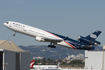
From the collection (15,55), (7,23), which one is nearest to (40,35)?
(7,23)

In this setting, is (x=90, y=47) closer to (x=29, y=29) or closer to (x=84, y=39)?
(x=84, y=39)

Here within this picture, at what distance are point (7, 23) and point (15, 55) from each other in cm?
2531

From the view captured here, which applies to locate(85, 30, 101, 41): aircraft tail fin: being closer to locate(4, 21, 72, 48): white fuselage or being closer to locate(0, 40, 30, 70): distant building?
locate(4, 21, 72, 48): white fuselage

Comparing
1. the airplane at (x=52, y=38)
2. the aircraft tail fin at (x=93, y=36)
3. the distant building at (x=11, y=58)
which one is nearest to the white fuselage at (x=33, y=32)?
the airplane at (x=52, y=38)

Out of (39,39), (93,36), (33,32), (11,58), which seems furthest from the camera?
(11,58)

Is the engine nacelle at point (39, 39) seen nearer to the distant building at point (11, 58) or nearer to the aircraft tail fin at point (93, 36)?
the distant building at point (11, 58)

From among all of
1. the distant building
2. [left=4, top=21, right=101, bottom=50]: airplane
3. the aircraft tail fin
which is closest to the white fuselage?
[left=4, top=21, right=101, bottom=50]: airplane

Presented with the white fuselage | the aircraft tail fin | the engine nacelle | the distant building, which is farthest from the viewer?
the distant building

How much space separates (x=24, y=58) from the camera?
534ft

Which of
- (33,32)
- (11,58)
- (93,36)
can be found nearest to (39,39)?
(33,32)

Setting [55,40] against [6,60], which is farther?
[6,60]

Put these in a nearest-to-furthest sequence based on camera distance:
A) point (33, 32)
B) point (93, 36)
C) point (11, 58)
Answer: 1. point (33, 32)
2. point (93, 36)
3. point (11, 58)

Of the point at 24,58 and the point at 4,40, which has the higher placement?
the point at 4,40

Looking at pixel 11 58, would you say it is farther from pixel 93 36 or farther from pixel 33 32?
pixel 93 36
